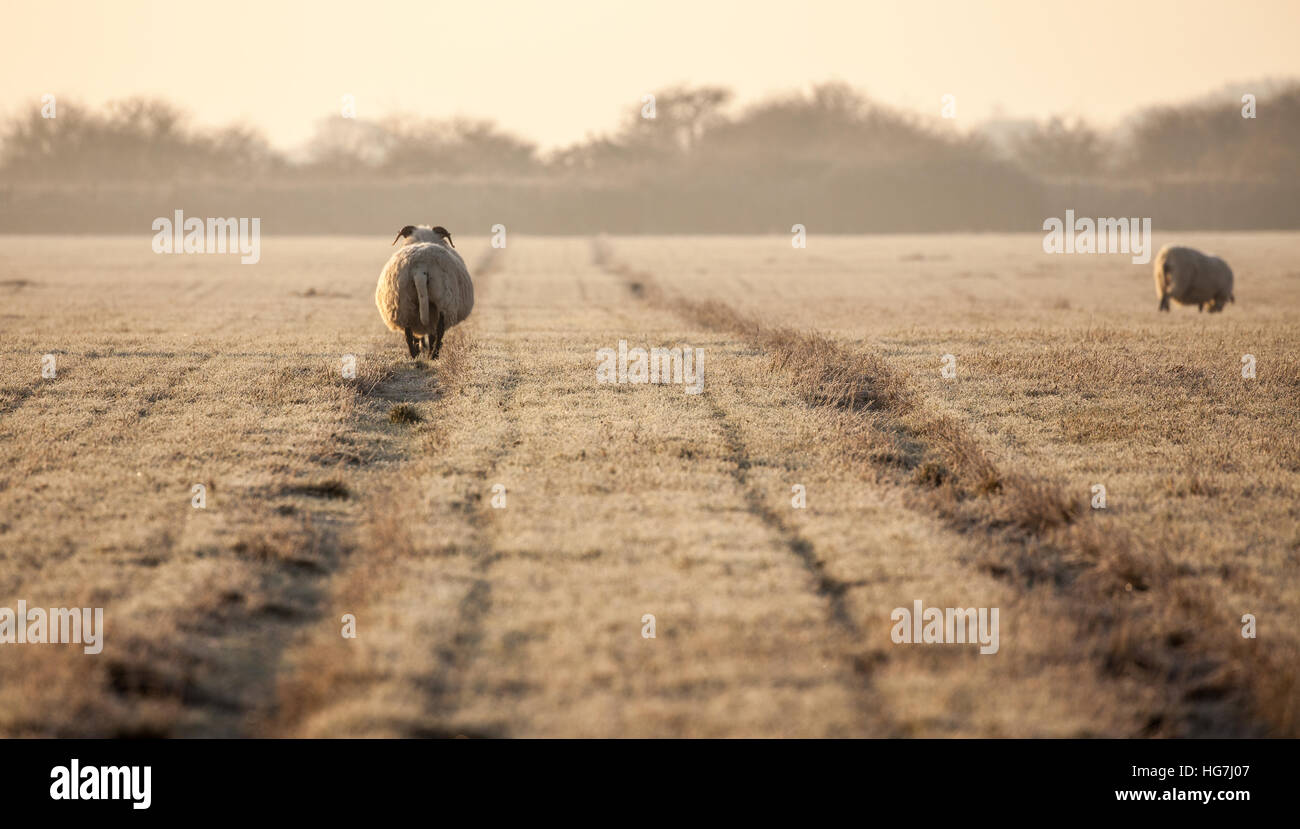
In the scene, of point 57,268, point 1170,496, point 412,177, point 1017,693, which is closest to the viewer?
point 1017,693

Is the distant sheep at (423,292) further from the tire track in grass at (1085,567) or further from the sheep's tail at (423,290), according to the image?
the tire track in grass at (1085,567)

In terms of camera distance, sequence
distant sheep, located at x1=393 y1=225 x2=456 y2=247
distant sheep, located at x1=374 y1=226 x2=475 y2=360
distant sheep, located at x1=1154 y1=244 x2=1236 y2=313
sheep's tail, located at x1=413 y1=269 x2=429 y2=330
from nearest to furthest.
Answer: sheep's tail, located at x1=413 y1=269 x2=429 y2=330, distant sheep, located at x1=374 y1=226 x2=475 y2=360, distant sheep, located at x1=393 y1=225 x2=456 y2=247, distant sheep, located at x1=1154 y1=244 x2=1236 y2=313

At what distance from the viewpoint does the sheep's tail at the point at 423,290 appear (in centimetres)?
1332

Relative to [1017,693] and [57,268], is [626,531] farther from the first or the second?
[57,268]

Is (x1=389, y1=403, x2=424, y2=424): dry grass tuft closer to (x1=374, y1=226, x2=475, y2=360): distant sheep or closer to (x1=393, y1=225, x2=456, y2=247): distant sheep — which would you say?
(x1=374, y1=226, x2=475, y2=360): distant sheep

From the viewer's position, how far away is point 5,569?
632 centimetres

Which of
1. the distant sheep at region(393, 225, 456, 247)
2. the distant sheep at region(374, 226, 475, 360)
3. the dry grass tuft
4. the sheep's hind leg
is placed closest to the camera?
the dry grass tuft

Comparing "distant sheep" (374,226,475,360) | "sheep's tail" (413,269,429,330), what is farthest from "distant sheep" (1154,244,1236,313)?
"sheep's tail" (413,269,429,330)

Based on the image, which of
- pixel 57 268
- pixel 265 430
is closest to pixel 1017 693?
pixel 265 430

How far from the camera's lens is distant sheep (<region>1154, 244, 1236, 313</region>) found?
73.5 ft

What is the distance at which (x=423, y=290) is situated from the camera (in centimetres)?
1337

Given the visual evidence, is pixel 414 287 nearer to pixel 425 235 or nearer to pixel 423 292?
pixel 423 292

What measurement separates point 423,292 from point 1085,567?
9.05m
